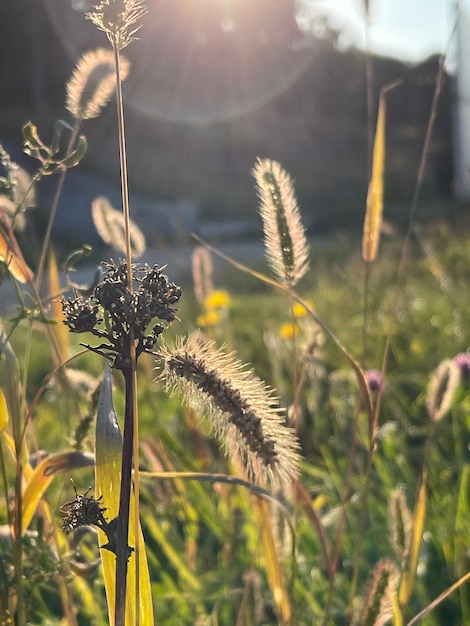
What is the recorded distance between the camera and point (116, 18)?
46 centimetres

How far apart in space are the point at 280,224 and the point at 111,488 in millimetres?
264

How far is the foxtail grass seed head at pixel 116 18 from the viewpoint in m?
0.45

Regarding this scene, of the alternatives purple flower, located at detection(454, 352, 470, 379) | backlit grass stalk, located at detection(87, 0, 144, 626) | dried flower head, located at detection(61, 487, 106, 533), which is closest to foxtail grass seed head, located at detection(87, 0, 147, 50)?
backlit grass stalk, located at detection(87, 0, 144, 626)

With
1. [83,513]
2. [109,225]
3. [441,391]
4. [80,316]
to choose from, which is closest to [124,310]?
[80,316]

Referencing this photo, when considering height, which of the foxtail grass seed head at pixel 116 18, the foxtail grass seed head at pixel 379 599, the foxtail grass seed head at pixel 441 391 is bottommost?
the foxtail grass seed head at pixel 379 599

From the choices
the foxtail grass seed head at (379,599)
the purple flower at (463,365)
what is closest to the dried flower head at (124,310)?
the foxtail grass seed head at (379,599)

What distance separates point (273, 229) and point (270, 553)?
464mm

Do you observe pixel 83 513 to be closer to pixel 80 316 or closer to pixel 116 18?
pixel 80 316

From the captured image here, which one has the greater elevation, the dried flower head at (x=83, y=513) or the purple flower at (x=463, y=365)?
the purple flower at (x=463, y=365)

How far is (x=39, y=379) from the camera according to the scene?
372 cm

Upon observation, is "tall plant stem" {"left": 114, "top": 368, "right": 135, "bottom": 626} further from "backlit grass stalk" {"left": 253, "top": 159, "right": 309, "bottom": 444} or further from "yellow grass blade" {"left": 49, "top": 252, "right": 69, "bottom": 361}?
"yellow grass blade" {"left": 49, "top": 252, "right": 69, "bottom": 361}

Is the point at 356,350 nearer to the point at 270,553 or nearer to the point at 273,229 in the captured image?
the point at 270,553

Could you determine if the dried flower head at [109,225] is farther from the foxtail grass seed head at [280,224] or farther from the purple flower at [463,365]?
the purple flower at [463,365]

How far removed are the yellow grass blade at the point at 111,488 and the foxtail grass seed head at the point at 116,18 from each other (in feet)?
0.77
